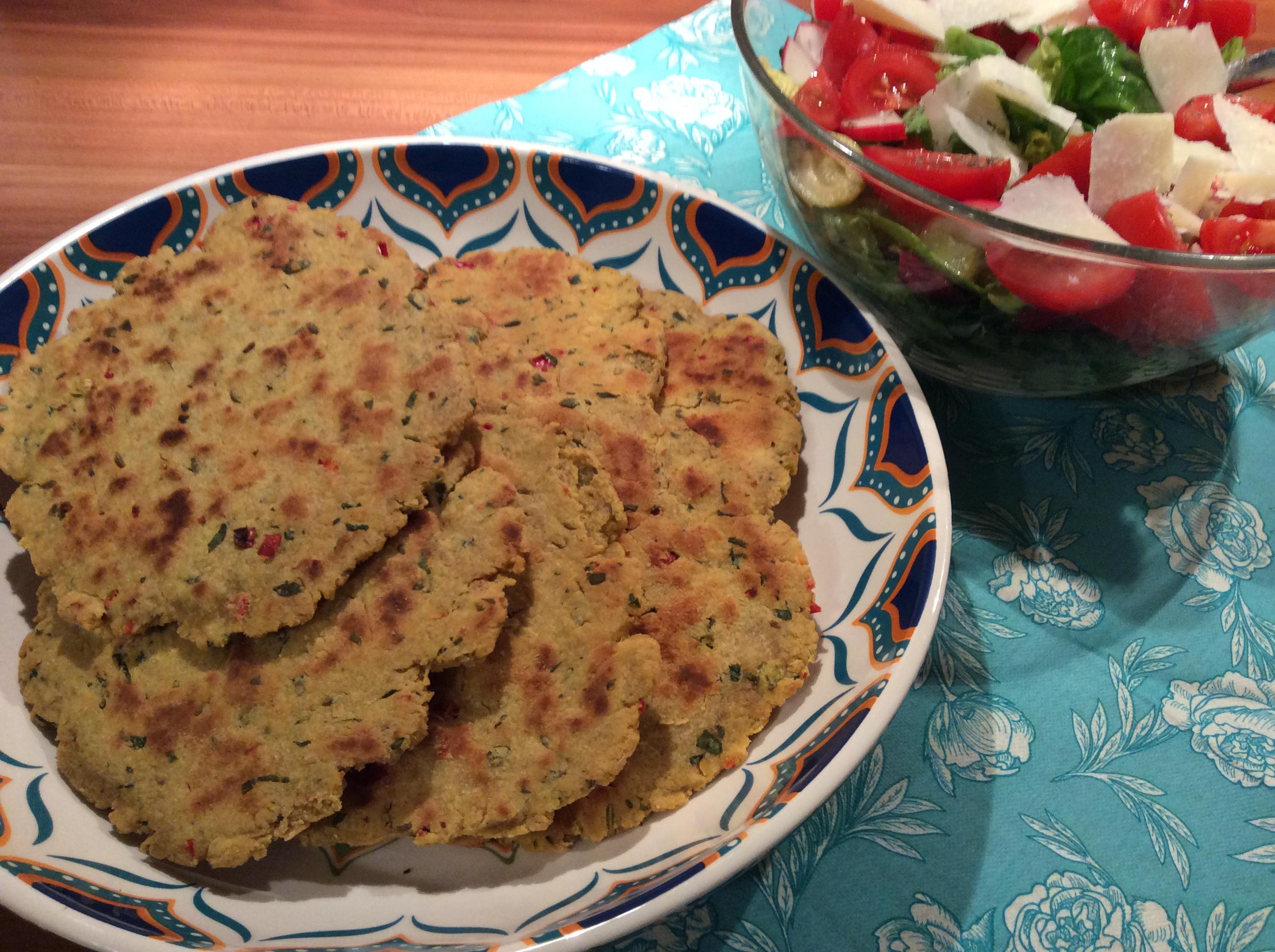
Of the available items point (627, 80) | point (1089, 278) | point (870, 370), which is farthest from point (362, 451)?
point (627, 80)

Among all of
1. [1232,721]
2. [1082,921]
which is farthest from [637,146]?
[1082,921]

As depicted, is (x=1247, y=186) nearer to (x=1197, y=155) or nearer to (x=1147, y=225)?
(x=1197, y=155)

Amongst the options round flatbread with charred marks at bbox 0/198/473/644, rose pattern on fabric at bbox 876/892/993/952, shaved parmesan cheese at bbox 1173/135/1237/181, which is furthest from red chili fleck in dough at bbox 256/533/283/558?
shaved parmesan cheese at bbox 1173/135/1237/181

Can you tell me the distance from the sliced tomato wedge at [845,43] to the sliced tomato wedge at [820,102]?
0.21 ft

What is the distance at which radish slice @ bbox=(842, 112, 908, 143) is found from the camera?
74.5 inches

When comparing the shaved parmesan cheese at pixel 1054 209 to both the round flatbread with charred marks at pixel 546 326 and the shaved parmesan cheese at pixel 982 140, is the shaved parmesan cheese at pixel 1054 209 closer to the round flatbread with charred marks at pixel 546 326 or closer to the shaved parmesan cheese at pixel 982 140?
the shaved parmesan cheese at pixel 982 140

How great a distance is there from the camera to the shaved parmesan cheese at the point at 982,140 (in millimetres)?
1836

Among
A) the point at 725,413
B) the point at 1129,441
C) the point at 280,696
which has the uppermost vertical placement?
the point at 725,413

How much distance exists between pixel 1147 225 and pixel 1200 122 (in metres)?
0.48

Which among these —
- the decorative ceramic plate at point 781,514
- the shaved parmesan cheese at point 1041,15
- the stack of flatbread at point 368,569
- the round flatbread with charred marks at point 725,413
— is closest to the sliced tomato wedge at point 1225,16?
the shaved parmesan cheese at point 1041,15

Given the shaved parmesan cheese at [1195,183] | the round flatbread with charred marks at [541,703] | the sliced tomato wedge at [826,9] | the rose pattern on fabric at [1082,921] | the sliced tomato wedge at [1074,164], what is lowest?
the rose pattern on fabric at [1082,921]

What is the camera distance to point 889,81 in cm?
201

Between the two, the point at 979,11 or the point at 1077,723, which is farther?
the point at 979,11

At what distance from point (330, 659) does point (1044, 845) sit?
136 centimetres
